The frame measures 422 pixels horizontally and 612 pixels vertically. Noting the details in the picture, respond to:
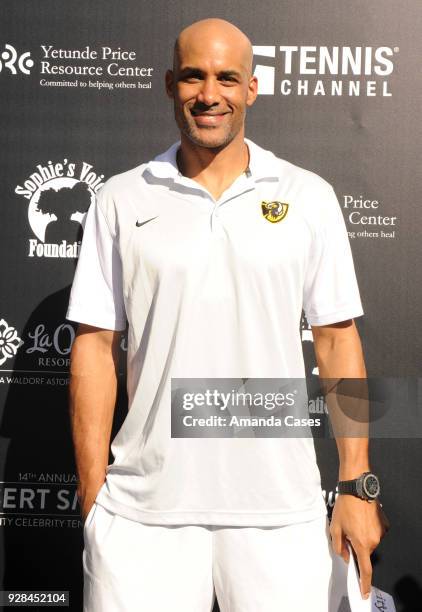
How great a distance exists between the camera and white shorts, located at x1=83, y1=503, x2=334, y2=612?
76.7 inches

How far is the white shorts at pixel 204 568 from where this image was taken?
1.95m

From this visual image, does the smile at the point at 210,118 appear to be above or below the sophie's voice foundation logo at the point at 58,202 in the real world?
below

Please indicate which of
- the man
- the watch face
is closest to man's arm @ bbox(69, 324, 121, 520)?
the man

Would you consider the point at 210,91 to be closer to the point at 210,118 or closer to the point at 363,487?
the point at 210,118

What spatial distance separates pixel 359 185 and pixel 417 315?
47cm

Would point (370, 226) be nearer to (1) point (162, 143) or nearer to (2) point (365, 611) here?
(1) point (162, 143)

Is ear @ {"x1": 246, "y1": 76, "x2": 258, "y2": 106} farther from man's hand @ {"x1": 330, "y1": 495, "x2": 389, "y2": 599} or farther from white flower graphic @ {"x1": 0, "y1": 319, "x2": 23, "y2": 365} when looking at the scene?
white flower graphic @ {"x1": 0, "y1": 319, "x2": 23, "y2": 365}

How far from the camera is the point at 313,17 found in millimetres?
2861

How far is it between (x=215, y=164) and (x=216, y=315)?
1.33 ft

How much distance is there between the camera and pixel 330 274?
82.7 inches

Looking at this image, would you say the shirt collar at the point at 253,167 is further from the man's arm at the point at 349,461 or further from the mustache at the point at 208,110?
the man's arm at the point at 349,461

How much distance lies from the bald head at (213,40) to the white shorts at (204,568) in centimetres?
110

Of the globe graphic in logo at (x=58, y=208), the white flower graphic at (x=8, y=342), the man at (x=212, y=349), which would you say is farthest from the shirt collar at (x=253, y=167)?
the white flower graphic at (x=8, y=342)

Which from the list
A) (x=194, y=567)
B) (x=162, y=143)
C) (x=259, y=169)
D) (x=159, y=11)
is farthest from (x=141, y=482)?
(x=159, y=11)
